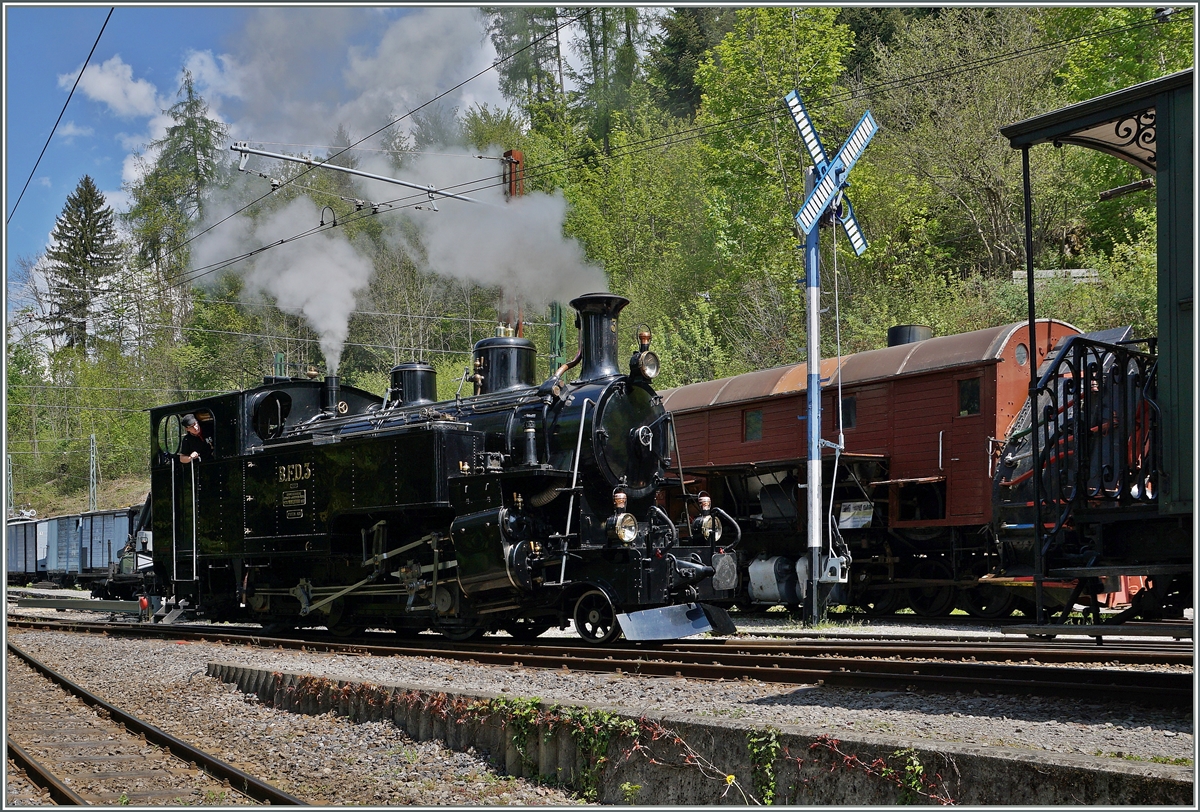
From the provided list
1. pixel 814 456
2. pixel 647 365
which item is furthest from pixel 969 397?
pixel 647 365

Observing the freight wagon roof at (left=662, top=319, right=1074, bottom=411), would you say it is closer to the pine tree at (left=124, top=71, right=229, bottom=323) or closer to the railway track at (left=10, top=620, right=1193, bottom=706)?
the railway track at (left=10, top=620, right=1193, bottom=706)

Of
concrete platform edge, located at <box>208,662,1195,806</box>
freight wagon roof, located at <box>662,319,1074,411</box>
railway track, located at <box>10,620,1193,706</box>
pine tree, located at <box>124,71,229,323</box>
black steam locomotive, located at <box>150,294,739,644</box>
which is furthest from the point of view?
pine tree, located at <box>124,71,229,323</box>

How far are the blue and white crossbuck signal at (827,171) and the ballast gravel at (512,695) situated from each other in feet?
26.8

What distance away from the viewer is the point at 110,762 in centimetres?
679

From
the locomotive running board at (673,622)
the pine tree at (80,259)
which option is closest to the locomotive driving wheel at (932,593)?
the locomotive running board at (673,622)

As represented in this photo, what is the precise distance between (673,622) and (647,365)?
283cm

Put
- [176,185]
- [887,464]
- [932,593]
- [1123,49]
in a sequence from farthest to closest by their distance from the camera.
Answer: [176,185], [1123,49], [932,593], [887,464]

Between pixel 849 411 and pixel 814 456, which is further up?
pixel 849 411

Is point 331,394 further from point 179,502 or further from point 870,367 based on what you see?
point 870,367

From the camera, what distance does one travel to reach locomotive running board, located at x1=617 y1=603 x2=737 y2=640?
1022cm

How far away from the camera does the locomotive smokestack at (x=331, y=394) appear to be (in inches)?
581

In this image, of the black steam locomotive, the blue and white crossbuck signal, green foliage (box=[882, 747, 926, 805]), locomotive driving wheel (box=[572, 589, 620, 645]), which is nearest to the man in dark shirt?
the black steam locomotive

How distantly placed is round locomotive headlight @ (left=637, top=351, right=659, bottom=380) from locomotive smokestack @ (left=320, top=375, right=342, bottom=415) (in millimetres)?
5300

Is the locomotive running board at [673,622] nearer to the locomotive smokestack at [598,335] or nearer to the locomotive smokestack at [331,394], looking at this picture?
the locomotive smokestack at [598,335]
